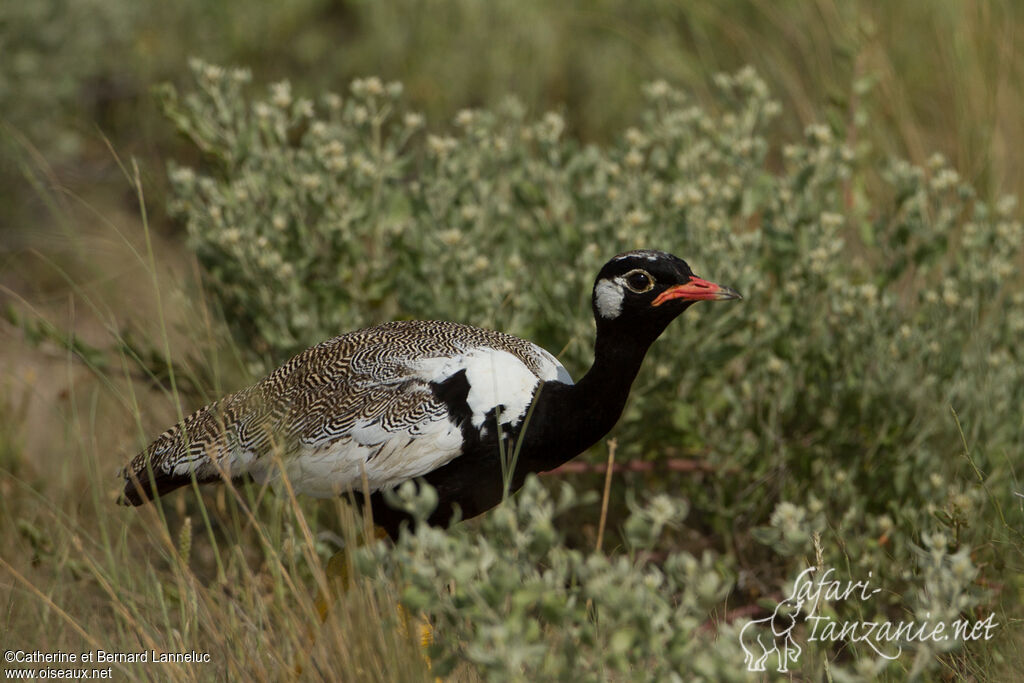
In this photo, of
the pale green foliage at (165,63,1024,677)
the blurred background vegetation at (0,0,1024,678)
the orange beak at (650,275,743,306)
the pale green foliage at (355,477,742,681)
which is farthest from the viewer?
the pale green foliage at (165,63,1024,677)

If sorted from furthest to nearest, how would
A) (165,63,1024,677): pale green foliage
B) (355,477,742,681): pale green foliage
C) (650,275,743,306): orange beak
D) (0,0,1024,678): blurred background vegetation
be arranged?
(165,63,1024,677): pale green foliage
(0,0,1024,678): blurred background vegetation
(650,275,743,306): orange beak
(355,477,742,681): pale green foliage

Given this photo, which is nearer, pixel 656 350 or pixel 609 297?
pixel 609 297

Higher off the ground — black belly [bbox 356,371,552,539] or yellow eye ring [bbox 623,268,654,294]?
yellow eye ring [bbox 623,268,654,294]

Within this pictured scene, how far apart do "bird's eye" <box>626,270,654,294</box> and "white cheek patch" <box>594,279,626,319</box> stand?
0.03 metres

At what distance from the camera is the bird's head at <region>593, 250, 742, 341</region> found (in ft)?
9.06

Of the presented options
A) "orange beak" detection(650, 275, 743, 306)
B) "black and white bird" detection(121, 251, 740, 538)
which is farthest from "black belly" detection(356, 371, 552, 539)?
"orange beak" detection(650, 275, 743, 306)

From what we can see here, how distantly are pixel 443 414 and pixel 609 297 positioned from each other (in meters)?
0.47

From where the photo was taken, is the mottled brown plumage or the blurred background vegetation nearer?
the mottled brown plumage

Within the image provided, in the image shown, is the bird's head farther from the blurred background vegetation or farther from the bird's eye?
the blurred background vegetation

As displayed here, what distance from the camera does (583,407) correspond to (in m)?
2.83

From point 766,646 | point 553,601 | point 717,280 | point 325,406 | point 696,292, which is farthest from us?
point 717,280

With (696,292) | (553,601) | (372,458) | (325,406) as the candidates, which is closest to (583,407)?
(696,292)

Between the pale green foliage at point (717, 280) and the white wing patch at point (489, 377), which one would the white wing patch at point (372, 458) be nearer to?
the white wing patch at point (489, 377)

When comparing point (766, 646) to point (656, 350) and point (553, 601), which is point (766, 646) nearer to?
point (553, 601)
